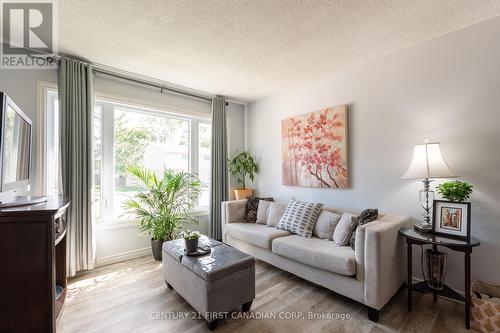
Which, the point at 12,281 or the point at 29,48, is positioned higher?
the point at 29,48

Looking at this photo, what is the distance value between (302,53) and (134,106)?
2.36 metres

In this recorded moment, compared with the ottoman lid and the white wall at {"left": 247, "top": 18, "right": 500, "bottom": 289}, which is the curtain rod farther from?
the ottoman lid

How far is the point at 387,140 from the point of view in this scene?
101 inches

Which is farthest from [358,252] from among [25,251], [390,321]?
[25,251]

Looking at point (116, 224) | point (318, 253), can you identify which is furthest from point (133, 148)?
point (318, 253)

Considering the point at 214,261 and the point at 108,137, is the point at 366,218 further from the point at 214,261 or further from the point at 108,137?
the point at 108,137

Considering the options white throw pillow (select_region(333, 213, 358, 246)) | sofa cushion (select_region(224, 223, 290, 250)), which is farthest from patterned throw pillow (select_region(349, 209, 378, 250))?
sofa cushion (select_region(224, 223, 290, 250))

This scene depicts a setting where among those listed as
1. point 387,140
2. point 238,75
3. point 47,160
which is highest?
point 238,75

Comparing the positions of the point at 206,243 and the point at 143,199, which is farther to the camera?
the point at 143,199

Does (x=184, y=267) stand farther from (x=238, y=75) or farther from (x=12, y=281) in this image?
(x=238, y=75)

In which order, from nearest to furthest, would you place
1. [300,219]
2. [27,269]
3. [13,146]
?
[27,269] → [13,146] → [300,219]

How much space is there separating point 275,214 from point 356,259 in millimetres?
1312

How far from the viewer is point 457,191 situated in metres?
1.91

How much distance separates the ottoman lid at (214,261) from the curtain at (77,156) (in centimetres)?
119
